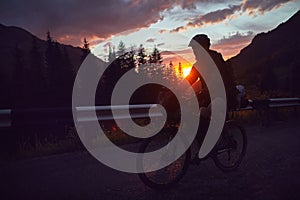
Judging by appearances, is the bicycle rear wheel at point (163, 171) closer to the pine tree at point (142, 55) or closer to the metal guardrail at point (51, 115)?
the metal guardrail at point (51, 115)

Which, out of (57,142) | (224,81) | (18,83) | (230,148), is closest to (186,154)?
(230,148)

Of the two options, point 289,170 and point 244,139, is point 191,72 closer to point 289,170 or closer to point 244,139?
point 244,139

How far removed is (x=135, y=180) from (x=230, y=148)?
1.92 metres

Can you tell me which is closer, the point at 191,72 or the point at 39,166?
the point at 191,72

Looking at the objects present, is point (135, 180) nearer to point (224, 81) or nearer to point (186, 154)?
point (186, 154)

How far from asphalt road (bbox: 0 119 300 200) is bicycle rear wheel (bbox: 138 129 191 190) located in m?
0.13

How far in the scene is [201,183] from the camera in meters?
4.53

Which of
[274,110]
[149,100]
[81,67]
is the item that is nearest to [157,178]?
[274,110]

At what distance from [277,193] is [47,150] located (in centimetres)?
520

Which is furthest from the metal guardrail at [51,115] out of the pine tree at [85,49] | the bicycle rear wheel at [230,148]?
the pine tree at [85,49]

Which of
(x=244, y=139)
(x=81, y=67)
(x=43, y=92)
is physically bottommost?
(x=244, y=139)

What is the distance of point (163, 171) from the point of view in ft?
15.6

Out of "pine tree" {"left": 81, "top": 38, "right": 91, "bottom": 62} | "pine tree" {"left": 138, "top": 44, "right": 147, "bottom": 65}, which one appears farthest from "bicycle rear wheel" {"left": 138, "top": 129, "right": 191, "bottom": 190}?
"pine tree" {"left": 81, "top": 38, "right": 91, "bottom": 62}

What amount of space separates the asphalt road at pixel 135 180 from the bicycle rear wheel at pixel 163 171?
4.9 inches
